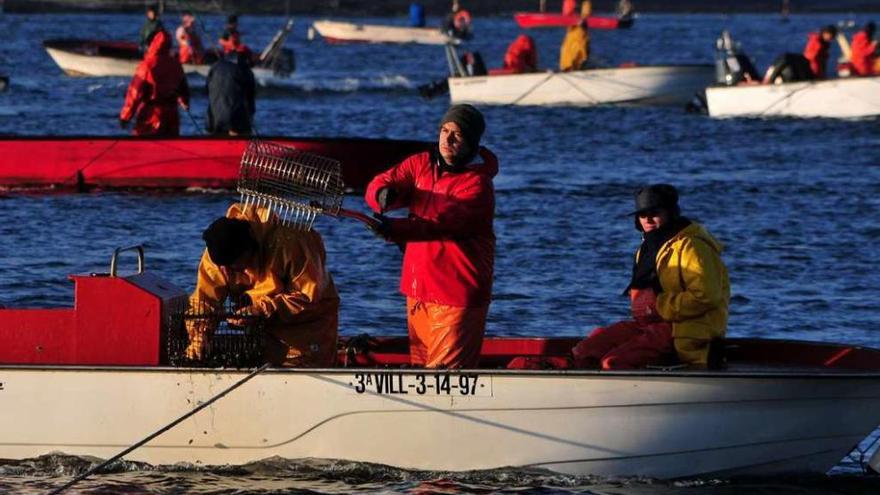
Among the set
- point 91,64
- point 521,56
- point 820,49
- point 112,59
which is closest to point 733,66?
point 820,49

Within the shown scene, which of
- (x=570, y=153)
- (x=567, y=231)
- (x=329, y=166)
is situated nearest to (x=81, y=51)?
(x=570, y=153)

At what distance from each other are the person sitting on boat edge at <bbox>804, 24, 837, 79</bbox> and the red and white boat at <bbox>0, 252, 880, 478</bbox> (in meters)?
22.5

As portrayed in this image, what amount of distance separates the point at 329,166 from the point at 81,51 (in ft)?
109

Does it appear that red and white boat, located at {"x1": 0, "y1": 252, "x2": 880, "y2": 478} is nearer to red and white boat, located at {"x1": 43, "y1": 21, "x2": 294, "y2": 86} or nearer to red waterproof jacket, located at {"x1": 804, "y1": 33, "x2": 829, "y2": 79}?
red waterproof jacket, located at {"x1": 804, "y1": 33, "x2": 829, "y2": 79}

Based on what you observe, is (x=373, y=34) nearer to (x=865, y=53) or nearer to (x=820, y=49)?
(x=820, y=49)

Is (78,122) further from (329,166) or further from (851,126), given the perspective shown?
(329,166)

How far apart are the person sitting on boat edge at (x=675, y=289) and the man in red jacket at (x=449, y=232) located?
736 millimetres

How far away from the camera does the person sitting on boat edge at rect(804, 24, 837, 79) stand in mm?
32156

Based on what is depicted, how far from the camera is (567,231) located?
20.8m

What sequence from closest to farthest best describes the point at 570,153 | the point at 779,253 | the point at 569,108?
1. the point at 779,253
2. the point at 570,153
3. the point at 569,108

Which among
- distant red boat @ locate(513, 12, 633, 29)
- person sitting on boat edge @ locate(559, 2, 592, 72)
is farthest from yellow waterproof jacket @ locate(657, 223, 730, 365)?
distant red boat @ locate(513, 12, 633, 29)

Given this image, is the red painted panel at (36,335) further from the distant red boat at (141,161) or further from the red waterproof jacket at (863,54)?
the red waterproof jacket at (863,54)

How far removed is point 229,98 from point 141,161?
43.9 inches

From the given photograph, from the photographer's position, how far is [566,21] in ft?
270
